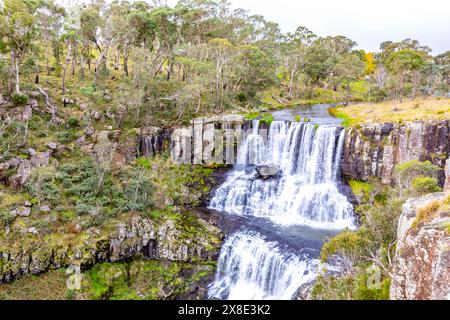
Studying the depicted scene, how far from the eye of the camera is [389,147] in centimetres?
2845

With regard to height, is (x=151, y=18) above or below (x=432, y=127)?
above

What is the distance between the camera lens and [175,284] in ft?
72.3

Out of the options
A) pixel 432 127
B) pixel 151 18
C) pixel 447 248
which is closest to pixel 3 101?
pixel 151 18

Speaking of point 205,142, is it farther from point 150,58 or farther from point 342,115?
point 342,115

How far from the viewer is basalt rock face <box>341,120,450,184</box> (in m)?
26.4

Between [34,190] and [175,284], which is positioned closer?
[175,284]

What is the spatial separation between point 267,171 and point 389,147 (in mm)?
11425

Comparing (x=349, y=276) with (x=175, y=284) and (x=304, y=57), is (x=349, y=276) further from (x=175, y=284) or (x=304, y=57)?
(x=304, y=57)

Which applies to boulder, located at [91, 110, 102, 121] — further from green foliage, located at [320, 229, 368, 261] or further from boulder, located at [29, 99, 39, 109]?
green foliage, located at [320, 229, 368, 261]

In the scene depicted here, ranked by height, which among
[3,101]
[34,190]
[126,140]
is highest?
[3,101]

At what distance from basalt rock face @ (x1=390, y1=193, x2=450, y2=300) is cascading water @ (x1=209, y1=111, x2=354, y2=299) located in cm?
1008

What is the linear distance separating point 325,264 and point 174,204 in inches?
603

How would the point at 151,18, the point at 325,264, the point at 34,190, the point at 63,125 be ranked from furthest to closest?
the point at 151,18 → the point at 63,125 → the point at 34,190 → the point at 325,264

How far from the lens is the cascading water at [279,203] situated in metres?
21.3
